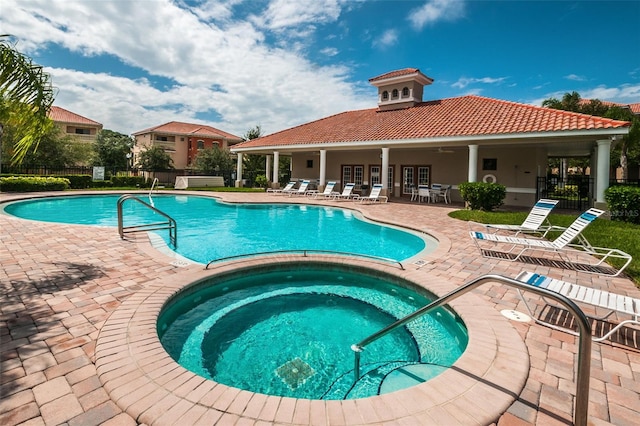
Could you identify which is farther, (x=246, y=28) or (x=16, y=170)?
(x=16, y=170)

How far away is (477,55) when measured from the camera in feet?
60.6

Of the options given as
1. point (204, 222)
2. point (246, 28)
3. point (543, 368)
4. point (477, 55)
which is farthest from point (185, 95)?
point (543, 368)

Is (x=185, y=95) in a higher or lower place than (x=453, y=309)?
higher

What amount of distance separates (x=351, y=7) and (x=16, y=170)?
2992cm

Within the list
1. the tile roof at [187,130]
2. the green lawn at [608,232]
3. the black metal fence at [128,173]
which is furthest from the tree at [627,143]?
Result: the tile roof at [187,130]

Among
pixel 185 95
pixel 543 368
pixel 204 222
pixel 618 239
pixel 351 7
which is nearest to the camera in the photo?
pixel 543 368

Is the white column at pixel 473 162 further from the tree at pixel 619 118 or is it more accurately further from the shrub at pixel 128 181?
the shrub at pixel 128 181

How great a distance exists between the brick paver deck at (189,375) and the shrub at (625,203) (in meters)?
8.33

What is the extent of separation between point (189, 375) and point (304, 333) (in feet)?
5.97

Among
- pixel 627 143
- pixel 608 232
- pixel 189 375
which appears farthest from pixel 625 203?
pixel 627 143

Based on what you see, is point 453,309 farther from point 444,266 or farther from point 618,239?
point 618,239

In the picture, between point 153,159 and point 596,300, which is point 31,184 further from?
point 596,300

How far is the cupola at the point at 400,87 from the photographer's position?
22.5 meters

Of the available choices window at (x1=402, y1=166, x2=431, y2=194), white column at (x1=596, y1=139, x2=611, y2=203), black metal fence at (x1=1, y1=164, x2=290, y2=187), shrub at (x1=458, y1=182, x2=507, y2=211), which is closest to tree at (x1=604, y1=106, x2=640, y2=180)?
white column at (x1=596, y1=139, x2=611, y2=203)
